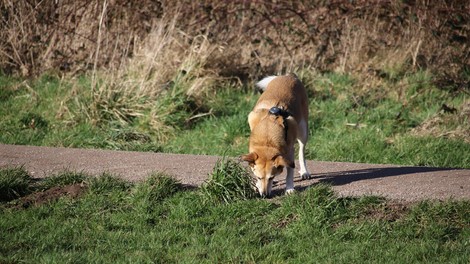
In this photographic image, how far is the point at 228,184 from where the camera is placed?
6.35 metres

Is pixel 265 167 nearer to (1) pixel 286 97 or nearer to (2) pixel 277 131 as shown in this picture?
(2) pixel 277 131

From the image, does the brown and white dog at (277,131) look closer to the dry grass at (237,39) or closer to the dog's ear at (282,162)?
the dog's ear at (282,162)

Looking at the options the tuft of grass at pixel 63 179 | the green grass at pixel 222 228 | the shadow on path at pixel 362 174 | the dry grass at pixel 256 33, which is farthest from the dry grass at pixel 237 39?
the green grass at pixel 222 228

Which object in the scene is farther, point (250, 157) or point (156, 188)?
point (250, 157)

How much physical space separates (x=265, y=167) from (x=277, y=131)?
1.73ft

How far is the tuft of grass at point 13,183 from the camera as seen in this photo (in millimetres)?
6422

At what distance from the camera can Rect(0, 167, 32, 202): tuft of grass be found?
6.42m

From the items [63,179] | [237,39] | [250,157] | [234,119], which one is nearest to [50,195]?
[63,179]

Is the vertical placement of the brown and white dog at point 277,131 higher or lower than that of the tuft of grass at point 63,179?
higher

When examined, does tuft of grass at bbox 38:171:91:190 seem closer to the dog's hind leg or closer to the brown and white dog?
the brown and white dog

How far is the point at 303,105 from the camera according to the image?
790cm

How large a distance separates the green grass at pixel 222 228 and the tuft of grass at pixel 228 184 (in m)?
0.08

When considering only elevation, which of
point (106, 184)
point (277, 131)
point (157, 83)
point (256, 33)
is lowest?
point (106, 184)

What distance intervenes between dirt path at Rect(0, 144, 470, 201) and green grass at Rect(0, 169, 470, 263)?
1.24ft
